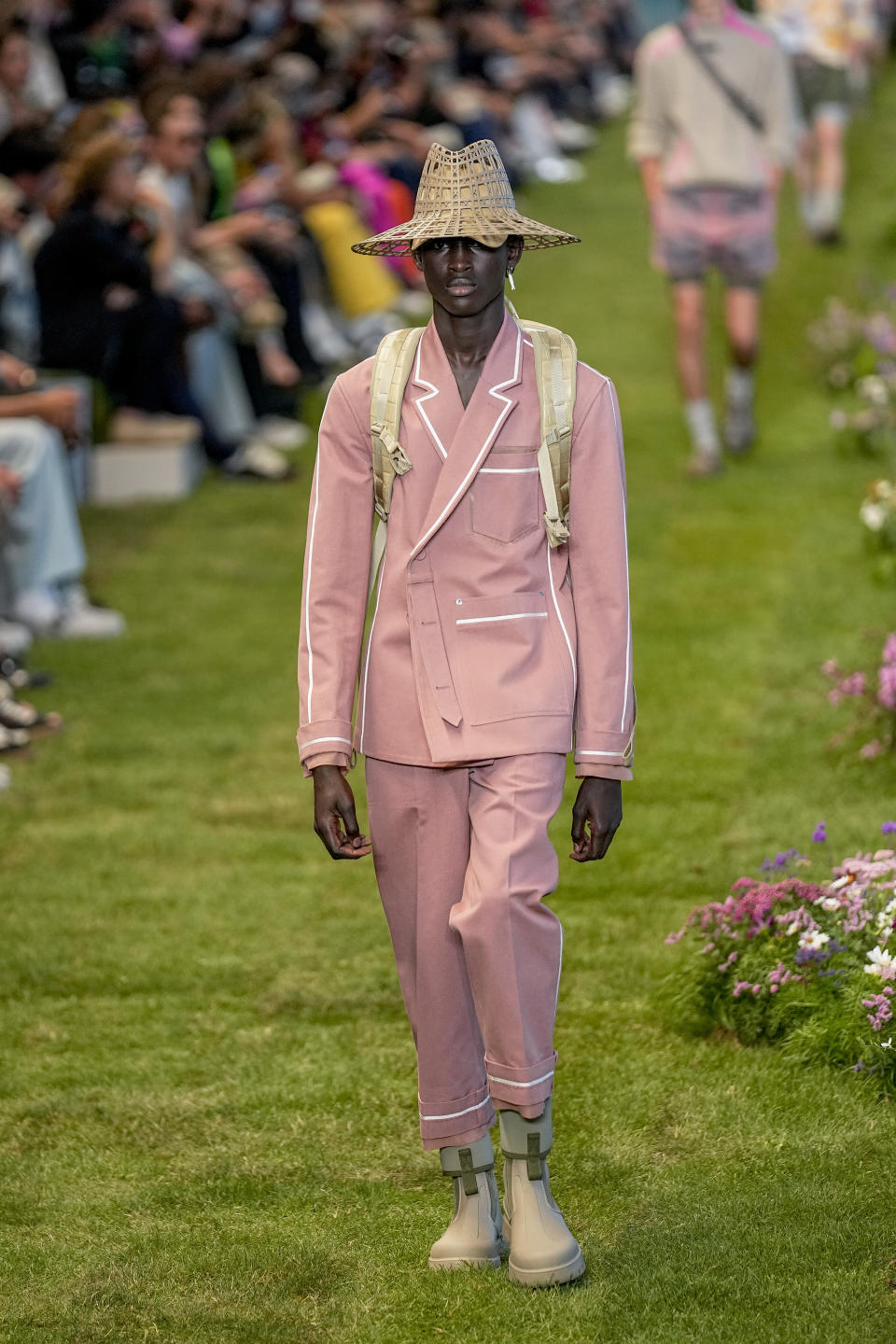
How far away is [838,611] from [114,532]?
3.85 meters

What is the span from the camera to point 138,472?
11.0m

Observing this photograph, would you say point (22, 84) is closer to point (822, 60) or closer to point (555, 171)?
point (822, 60)

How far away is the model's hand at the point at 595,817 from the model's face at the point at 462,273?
2.80ft

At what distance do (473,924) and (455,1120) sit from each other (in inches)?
16.9

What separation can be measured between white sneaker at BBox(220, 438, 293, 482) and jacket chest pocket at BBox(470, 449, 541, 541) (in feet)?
25.0

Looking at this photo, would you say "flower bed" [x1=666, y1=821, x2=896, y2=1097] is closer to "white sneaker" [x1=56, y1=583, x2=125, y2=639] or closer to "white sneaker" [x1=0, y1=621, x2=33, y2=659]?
"white sneaker" [x1=0, y1=621, x2=33, y2=659]

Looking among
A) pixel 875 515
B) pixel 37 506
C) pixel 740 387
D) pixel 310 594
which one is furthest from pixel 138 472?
pixel 310 594

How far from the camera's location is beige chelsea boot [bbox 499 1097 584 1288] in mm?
3732

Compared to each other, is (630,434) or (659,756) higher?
(659,756)

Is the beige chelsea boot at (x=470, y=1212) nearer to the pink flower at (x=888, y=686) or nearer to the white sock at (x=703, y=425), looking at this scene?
the pink flower at (x=888, y=686)

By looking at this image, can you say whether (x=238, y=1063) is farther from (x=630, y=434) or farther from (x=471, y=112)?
(x=471, y=112)

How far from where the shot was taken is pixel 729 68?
32.1 ft

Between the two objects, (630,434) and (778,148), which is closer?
(778,148)

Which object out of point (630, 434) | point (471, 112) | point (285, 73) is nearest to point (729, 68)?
point (630, 434)
